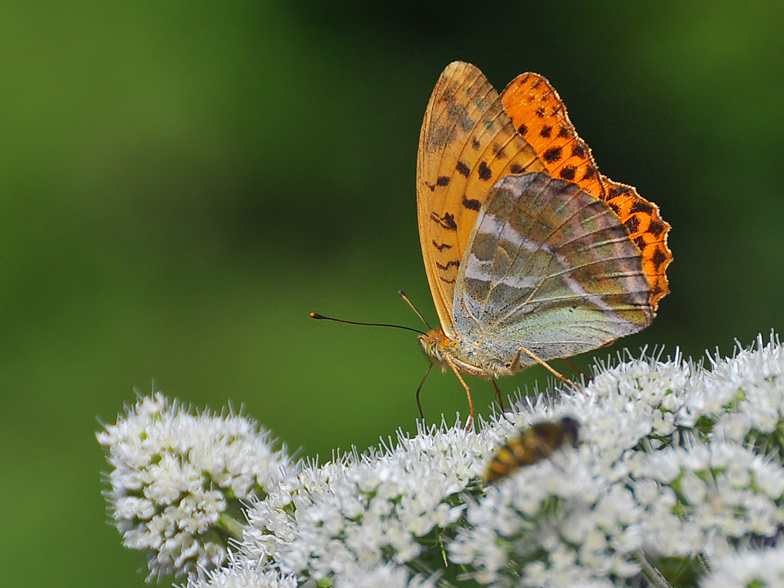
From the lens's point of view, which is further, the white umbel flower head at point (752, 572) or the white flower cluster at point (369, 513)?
the white flower cluster at point (369, 513)

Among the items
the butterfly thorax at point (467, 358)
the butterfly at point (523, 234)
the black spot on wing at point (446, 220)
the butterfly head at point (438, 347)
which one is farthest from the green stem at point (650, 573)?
the black spot on wing at point (446, 220)

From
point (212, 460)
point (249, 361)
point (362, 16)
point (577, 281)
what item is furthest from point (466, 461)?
point (362, 16)

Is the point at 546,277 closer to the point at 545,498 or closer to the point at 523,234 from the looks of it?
the point at 523,234

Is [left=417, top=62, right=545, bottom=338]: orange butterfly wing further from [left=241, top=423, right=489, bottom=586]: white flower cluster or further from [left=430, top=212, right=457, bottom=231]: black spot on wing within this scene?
→ [left=241, top=423, right=489, bottom=586]: white flower cluster

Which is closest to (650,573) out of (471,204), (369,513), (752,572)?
(752,572)

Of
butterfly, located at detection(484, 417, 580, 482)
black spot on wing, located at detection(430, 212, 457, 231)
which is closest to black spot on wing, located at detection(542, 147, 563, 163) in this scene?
black spot on wing, located at detection(430, 212, 457, 231)

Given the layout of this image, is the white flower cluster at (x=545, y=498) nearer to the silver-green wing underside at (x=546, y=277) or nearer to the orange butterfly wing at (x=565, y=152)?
the silver-green wing underside at (x=546, y=277)
